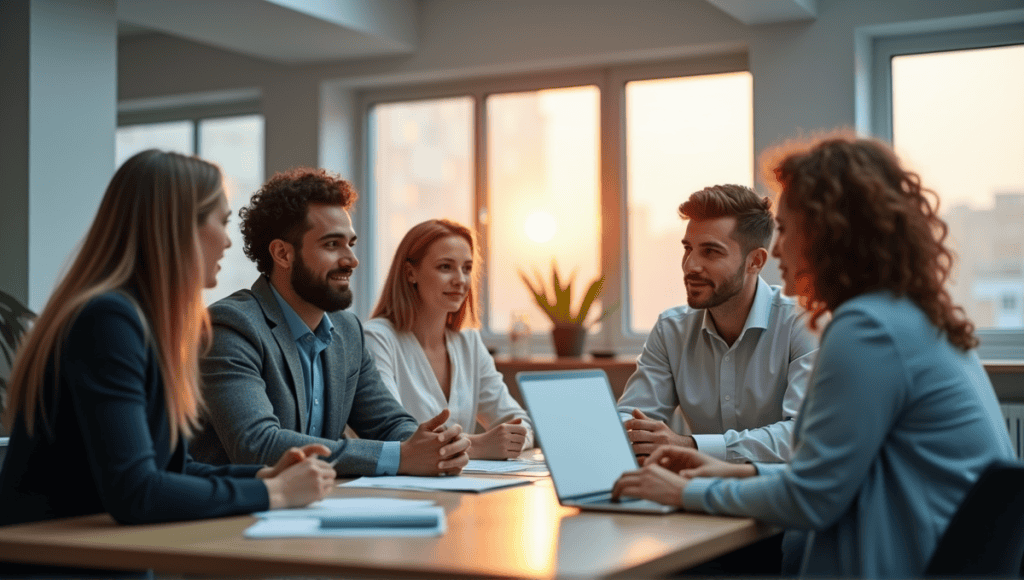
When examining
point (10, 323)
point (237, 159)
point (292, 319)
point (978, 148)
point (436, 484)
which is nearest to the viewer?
point (436, 484)

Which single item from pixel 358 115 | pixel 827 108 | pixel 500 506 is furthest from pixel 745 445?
pixel 358 115

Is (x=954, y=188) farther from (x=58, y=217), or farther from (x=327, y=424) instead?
(x=58, y=217)

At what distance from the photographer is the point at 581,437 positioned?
1.92 metres

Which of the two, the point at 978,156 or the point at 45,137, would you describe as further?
the point at 978,156

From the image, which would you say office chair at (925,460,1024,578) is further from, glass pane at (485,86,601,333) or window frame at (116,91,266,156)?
window frame at (116,91,266,156)

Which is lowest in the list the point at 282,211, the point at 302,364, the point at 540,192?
the point at 302,364

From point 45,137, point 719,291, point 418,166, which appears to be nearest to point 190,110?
point 418,166

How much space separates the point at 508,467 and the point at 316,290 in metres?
0.66

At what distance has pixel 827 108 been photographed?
4531mm

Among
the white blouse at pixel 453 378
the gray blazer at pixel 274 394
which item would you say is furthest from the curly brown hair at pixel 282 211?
the white blouse at pixel 453 378

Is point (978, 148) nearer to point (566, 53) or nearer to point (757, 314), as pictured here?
point (566, 53)

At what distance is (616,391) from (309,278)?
87.7 inches

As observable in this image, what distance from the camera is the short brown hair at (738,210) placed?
111 inches

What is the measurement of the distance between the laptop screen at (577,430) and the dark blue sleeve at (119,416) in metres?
0.58
